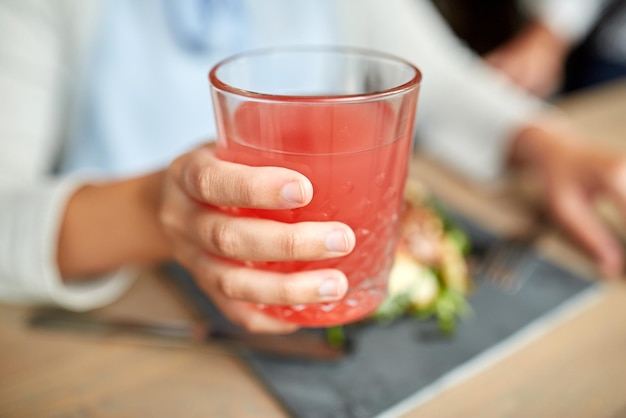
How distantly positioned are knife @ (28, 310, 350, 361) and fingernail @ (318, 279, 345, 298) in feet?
0.66

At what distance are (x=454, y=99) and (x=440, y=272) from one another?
60 centimetres

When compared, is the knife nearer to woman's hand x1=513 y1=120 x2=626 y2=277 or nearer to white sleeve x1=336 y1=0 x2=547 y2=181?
woman's hand x1=513 y1=120 x2=626 y2=277

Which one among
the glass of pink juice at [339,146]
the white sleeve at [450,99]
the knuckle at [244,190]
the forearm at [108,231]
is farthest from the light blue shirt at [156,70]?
the knuckle at [244,190]

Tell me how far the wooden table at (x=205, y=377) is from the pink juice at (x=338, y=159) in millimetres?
185

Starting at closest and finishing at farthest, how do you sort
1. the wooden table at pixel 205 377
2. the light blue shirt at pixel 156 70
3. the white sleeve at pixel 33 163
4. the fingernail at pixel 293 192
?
the fingernail at pixel 293 192 → the wooden table at pixel 205 377 → the white sleeve at pixel 33 163 → the light blue shirt at pixel 156 70

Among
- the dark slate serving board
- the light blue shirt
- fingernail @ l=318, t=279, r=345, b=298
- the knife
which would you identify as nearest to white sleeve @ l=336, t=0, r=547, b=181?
the light blue shirt

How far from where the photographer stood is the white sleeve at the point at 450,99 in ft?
3.42

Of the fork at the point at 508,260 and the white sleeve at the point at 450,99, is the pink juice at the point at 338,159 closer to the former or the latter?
the fork at the point at 508,260

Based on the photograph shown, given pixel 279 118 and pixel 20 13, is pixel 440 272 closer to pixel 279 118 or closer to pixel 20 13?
pixel 279 118

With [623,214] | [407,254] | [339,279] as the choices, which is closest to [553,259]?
[623,214]

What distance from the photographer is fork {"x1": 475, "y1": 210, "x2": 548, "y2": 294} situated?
721 mm

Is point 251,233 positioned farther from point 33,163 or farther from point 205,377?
point 33,163

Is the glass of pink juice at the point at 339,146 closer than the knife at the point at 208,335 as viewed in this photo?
Yes

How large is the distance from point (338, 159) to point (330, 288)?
10 centimetres
